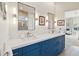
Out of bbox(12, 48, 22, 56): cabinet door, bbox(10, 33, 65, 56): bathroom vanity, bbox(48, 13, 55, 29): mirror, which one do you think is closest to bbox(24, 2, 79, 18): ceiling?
bbox(48, 13, 55, 29): mirror

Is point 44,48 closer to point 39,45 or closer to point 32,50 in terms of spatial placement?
point 39,45

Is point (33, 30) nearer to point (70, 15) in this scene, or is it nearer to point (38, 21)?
point (38, 21)

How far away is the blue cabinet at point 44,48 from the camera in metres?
2.31

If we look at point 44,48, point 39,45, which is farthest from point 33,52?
point 44,48

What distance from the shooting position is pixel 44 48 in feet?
10.1

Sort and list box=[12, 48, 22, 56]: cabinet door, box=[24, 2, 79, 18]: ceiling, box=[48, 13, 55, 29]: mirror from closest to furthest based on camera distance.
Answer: box=[12, 48, 22, 56]: cabinet door
box=[24, 2, 79, 18]: ceiling
box=[48, 13, 55, 29]: mirror

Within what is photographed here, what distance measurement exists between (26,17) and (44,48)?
0.82m

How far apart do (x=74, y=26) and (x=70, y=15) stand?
254mm

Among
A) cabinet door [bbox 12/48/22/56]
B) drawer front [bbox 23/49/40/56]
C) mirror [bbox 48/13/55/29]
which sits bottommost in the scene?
drawer front [bbox 23/49/40/56]

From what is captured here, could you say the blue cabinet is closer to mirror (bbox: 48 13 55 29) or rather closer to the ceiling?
mirror (bbox: 48 13 55 29)

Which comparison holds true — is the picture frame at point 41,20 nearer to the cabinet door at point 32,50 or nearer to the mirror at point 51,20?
the mirror at point 51,20

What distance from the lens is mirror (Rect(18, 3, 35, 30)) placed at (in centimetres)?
292

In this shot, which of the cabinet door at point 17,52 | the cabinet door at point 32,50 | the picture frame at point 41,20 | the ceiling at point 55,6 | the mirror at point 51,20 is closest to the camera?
the cabinet door at point 17,52

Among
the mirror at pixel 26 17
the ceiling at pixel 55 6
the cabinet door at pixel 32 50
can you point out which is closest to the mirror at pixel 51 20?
the ceiling at pixel 55 6
